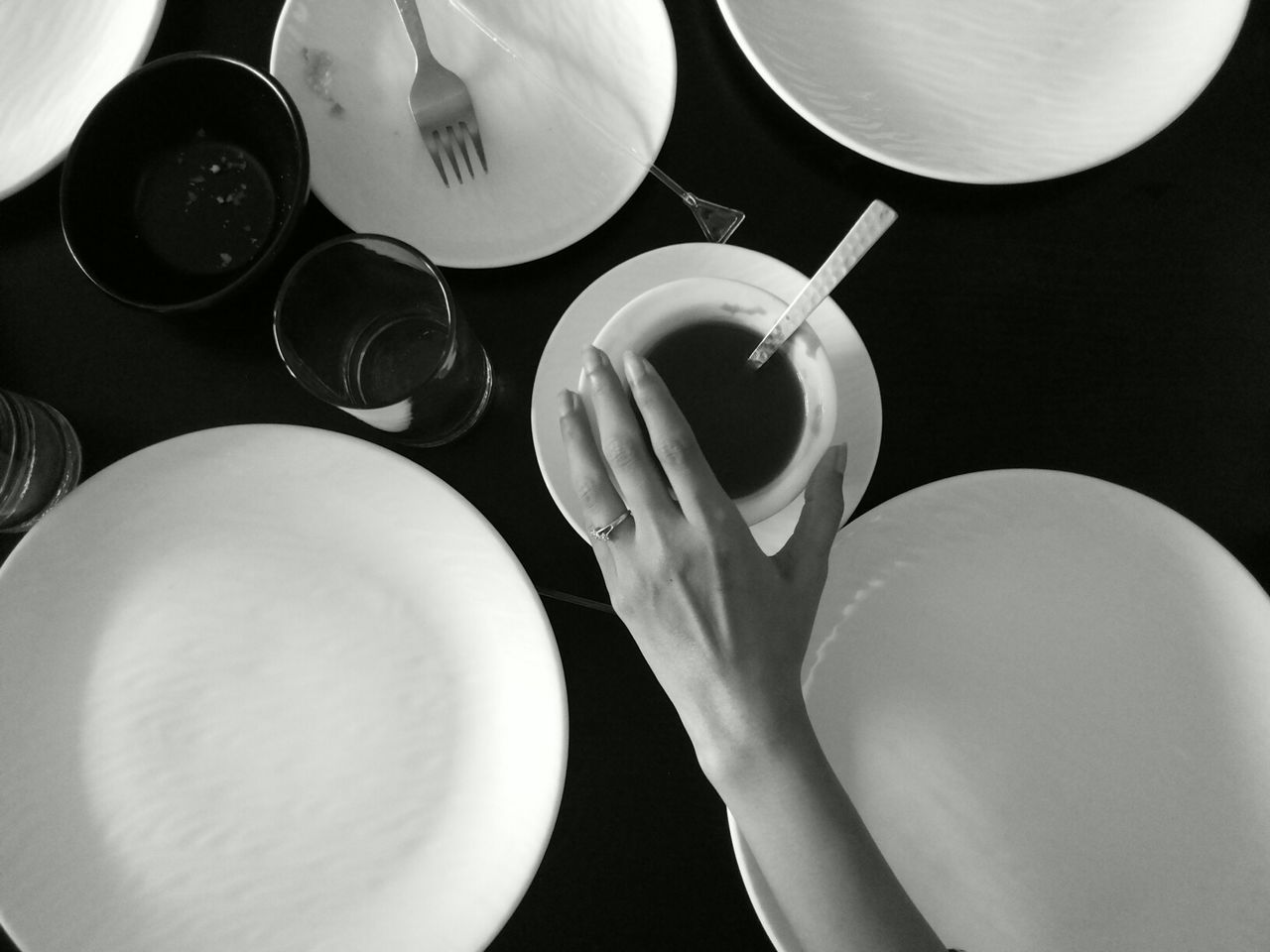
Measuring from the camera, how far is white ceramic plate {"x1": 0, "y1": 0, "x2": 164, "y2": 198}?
62 centimetres

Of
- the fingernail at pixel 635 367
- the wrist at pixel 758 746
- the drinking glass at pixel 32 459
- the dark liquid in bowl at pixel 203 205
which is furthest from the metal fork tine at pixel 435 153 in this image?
the wrist at pixel 758 746

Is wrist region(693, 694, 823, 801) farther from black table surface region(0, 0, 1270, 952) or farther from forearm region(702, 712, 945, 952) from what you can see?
black table surface region(0, 0, 1270, 952)

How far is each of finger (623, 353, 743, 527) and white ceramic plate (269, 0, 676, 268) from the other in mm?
144

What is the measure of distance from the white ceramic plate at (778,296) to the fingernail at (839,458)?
0.16 feet

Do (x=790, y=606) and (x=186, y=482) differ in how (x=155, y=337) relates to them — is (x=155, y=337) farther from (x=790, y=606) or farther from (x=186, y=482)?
(x=790, y=606)

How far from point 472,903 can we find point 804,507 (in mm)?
325

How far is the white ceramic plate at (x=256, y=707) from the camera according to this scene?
568 millimetres

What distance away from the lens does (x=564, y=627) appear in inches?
25.0

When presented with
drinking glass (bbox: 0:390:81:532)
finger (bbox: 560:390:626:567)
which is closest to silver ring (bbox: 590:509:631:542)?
finger (bbox: 560:390:626:567)

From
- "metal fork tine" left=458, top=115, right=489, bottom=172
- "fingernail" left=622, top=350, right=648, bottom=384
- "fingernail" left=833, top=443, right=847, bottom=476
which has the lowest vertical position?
"fingernail" left=622, top=350, right=648, bottom=384

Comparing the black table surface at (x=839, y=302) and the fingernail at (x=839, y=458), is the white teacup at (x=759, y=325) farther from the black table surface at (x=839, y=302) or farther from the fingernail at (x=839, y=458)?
the black table surface at (x=839, y=302)

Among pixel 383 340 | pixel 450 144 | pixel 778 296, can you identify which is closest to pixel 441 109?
pixel 450 144

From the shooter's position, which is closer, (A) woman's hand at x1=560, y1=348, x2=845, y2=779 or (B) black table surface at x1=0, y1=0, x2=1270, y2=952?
(A) woman's hand at x1=560, y1=348, x2=845, y2=779

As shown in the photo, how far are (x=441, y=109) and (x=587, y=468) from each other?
29 centimetres
